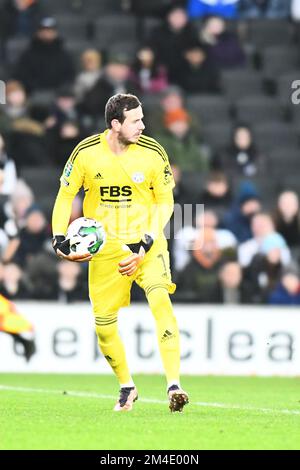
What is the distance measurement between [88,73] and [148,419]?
1086 centimetres

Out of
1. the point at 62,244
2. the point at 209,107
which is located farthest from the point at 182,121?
the point at 62,244

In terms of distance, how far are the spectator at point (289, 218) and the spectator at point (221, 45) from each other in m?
3.61

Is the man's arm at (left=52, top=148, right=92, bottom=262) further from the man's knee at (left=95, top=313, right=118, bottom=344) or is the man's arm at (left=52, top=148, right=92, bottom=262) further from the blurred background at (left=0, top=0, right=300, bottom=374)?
the blurred background at (left=0, top=0, right=300, bottom=374)

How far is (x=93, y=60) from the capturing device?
19.7m

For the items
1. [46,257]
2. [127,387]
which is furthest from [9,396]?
[46,257]

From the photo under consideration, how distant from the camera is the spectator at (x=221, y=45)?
21.1m

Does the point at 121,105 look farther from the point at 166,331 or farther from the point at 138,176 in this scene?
the point at 166,331

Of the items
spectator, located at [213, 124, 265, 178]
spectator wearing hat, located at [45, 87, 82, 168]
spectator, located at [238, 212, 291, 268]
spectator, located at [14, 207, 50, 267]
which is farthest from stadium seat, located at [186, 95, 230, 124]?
spectator, located at [14, 207, 50, 267]

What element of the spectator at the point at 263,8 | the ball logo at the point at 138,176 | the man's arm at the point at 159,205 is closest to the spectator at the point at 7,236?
the spectator at the point at 263,8

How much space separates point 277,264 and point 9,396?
6.27 m

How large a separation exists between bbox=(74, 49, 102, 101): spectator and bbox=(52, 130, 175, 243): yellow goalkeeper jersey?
30.8 feet

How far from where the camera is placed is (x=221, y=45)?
21438 mm

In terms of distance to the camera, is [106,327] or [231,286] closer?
[106,327]

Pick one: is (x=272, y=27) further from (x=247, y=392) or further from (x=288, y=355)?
(x=247, y=392)
